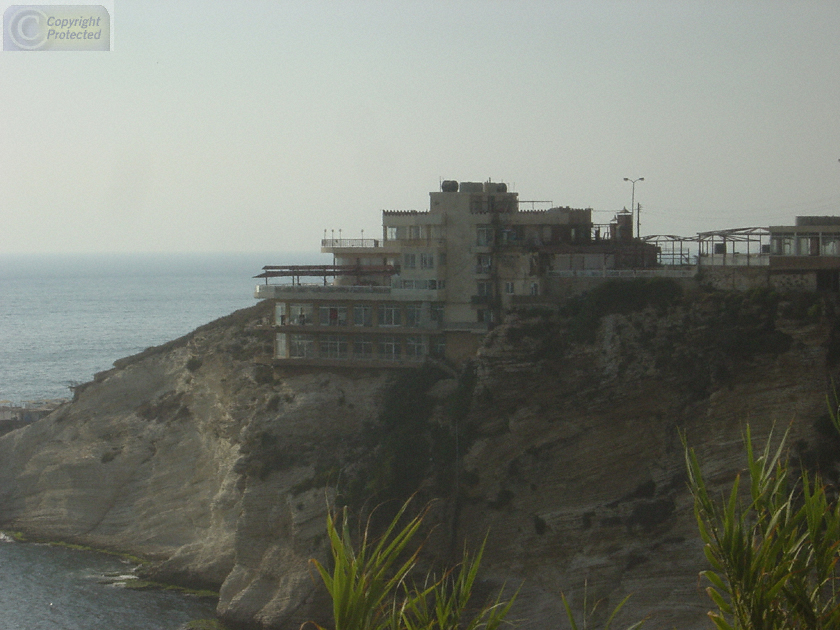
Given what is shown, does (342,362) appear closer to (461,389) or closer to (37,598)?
(461,389)

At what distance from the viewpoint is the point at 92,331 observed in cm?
15775

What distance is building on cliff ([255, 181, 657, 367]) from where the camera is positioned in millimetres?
55469

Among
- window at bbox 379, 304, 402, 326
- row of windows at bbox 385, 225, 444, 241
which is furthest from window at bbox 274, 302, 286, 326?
row of windows at bbox 385, 225, 444, 241

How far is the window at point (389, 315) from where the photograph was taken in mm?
56969

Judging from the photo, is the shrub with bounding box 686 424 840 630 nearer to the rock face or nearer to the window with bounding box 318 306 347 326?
the rock face

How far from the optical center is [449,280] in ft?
185

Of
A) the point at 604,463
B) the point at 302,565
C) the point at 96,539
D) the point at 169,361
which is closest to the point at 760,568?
the point at 604,463

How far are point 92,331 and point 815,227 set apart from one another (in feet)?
401

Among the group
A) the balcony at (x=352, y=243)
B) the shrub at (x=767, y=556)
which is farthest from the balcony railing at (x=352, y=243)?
the shrub at (x=767, y=556)

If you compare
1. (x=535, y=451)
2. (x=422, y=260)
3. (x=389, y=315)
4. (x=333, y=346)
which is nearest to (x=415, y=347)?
(x=389, y=315)

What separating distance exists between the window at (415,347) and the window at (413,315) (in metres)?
0.64

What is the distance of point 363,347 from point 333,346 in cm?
152

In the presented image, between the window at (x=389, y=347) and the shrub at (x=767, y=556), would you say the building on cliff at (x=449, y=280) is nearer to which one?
the window at (x=389, y=347)

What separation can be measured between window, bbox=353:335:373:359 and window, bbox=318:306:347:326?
1042 mm
